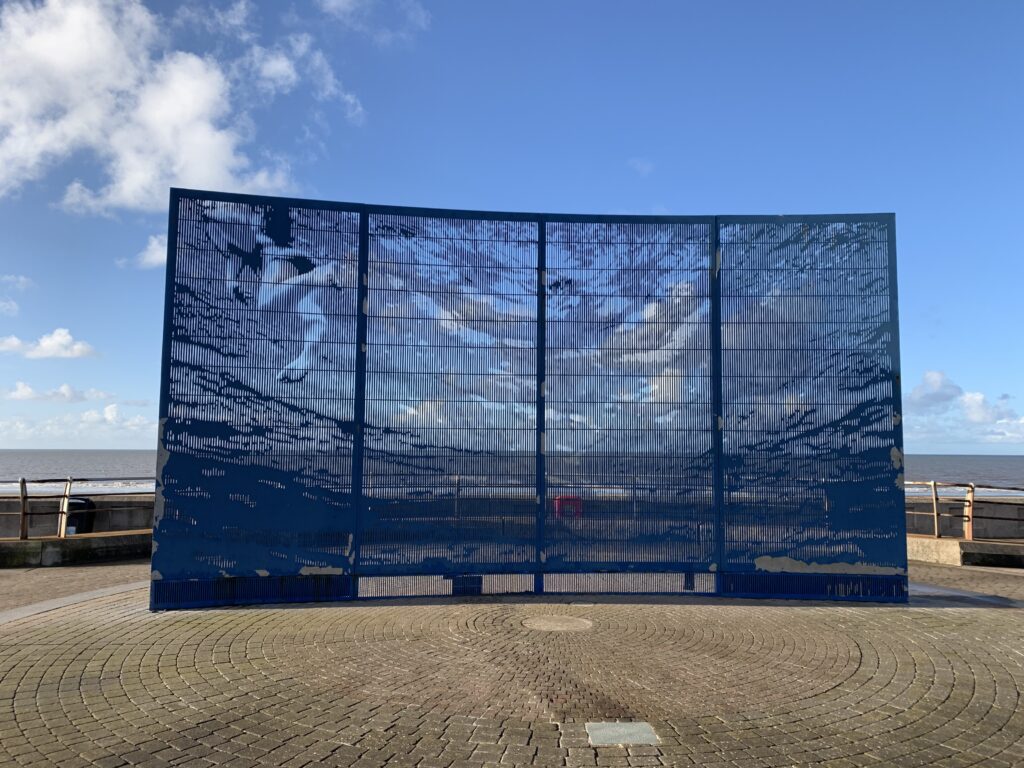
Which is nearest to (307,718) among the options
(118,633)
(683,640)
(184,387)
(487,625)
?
(487,625)

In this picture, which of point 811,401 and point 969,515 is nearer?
point 811,401

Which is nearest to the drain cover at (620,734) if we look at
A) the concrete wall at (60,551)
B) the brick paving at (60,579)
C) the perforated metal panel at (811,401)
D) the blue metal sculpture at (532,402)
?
the blue metal sculpture at (532,402)

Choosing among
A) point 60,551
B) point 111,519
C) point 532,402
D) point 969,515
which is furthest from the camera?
point 111,519

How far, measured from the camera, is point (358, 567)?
29.4ft

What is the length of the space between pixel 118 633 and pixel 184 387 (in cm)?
295

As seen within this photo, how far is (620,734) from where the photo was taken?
188 inches

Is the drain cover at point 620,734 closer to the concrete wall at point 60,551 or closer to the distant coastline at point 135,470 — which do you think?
the concrete wall at point 60,551

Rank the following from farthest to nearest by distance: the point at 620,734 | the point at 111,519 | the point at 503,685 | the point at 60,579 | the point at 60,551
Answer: the point at 111,519 → the point at 60,551 → the point at 60,579 → the point at 503,685 → the point at 620,734

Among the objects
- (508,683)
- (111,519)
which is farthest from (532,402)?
(111,519)

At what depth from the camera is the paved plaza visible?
178 inches

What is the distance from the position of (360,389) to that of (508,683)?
4.52 metres

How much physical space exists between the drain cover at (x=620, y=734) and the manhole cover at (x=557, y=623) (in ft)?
8.95

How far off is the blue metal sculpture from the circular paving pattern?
0.86m

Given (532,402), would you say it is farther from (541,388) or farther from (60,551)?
(60,551)
